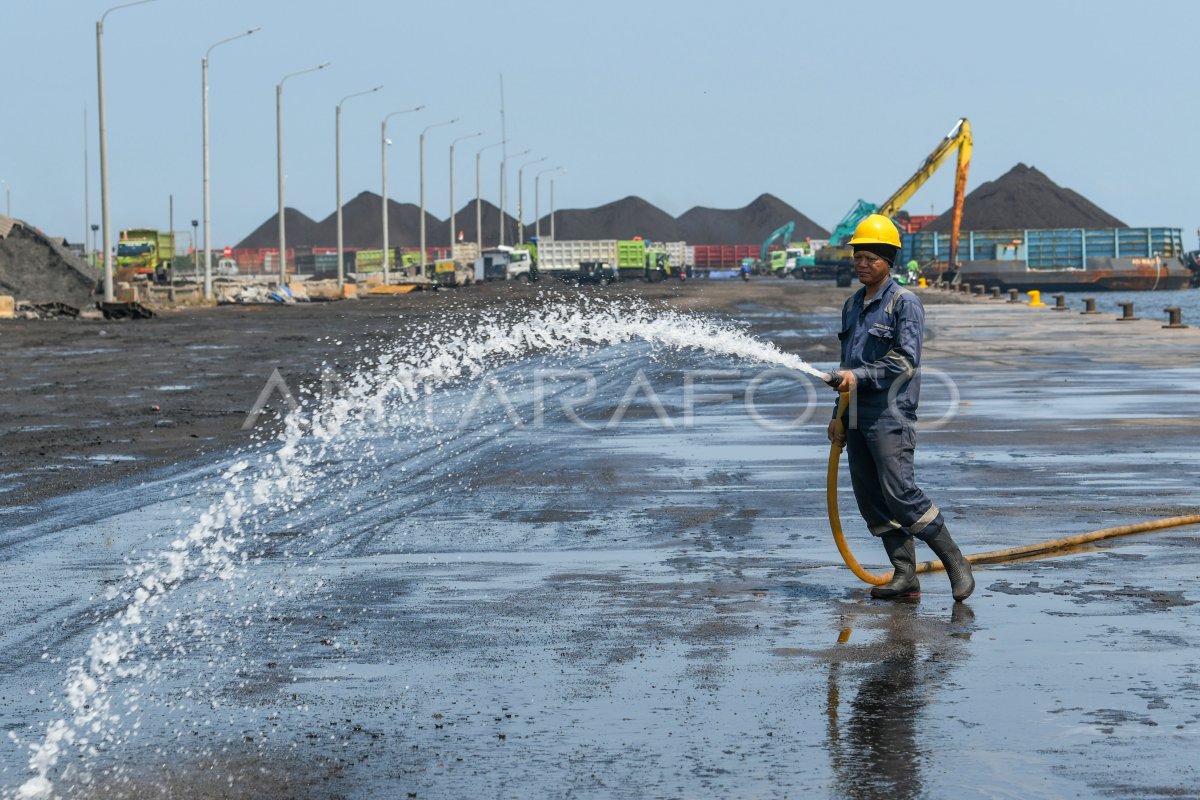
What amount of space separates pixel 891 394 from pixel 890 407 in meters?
0.06

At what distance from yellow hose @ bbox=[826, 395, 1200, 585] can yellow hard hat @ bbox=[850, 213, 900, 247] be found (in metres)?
0.71

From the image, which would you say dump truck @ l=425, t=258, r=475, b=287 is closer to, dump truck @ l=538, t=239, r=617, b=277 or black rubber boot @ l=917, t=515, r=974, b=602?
dump truck @ l=538, t=239, r=617, b=277

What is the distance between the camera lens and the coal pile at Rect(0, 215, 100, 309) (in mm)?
62531

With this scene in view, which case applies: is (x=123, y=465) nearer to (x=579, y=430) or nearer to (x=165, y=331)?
(x=579, y=430)

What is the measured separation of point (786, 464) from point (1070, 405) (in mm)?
6889

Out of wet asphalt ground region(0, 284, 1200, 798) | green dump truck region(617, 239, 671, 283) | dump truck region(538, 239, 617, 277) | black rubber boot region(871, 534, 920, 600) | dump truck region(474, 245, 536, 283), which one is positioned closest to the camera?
wet asphalt ground region(0, 284, 1200, 798)

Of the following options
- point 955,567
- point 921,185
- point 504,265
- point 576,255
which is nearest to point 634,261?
point 576,255

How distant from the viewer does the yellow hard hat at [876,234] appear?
28.8 ft

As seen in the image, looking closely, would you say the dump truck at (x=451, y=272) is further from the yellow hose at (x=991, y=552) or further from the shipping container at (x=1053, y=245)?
the yellow hose at (x=991, y=552)

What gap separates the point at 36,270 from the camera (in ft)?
209

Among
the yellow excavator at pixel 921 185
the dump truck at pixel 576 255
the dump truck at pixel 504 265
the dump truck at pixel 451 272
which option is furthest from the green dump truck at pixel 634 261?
the yellow excavator at pixel 921 185

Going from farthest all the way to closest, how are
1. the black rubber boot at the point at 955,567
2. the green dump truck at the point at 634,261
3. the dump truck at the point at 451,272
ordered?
the green dump truck at the point at 634,261, the dump truck at the point at 451,272, the black rubber boot at the point at 955,567

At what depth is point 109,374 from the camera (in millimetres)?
27344

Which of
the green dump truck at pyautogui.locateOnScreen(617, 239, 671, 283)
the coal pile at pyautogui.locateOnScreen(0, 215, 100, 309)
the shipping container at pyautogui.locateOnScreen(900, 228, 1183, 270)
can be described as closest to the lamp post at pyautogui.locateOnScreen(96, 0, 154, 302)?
the coal pile at pyautogui.locateOnScreen(0, 215, 100, 309)
